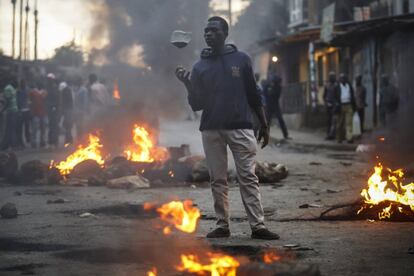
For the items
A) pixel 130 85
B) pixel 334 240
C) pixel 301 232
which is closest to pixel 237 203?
pixel 301 232

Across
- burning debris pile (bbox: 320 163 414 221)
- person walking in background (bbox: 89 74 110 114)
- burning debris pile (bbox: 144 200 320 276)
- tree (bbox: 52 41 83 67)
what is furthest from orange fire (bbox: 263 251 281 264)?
tree (bbox: 52 41 83 67)

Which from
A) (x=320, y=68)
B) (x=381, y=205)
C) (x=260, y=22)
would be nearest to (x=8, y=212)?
(x=381, y=205)

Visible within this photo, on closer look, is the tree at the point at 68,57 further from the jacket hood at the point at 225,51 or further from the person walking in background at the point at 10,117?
the jacket hood at the point at 225,51

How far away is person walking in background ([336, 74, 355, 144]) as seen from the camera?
661 inches

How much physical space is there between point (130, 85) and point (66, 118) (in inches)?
105

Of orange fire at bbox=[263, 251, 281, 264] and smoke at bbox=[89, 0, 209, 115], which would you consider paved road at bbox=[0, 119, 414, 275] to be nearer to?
orange fire at bbox=[263, 251, 281, 264]

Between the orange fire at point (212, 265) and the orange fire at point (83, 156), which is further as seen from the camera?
the orange fire at point (83, 156)

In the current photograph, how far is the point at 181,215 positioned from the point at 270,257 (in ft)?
7.93

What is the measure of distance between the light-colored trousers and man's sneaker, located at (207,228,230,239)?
48 mm

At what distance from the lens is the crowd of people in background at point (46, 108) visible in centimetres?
1642

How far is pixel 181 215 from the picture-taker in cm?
680

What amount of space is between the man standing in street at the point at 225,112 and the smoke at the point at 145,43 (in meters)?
12.0

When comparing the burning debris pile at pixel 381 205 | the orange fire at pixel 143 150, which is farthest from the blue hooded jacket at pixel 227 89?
the orange fire at pixel 143 150

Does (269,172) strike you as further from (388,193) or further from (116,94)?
(116,94)
